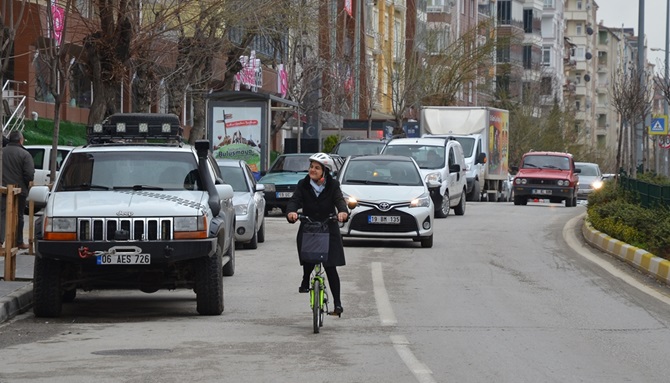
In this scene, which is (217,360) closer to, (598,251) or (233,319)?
(233,319)

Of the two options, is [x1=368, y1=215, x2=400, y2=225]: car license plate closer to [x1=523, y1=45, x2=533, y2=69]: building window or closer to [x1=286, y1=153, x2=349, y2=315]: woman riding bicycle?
[x1=286, y1=153, x2=349, y2=315]: woman riding bicycle

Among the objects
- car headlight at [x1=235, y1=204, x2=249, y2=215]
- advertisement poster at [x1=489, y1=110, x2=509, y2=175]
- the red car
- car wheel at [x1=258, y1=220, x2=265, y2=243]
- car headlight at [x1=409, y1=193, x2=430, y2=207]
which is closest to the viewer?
car headlight at [x1=235, y1=204, x2=249, y2=215]

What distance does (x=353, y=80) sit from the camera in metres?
63.8

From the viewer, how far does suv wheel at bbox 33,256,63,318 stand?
545 inches

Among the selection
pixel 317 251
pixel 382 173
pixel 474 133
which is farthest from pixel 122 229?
pixel 474 133

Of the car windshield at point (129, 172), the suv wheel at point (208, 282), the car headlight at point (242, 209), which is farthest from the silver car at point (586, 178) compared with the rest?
the suv wheel at point (208, 282)

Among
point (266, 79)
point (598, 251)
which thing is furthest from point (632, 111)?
point (598, 251)

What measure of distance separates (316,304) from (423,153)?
2194 cm

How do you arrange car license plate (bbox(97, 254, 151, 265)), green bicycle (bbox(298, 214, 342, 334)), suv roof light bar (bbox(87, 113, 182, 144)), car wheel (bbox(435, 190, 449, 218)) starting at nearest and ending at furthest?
green bicycle (bbox(298, 214, 342, 334)) → car license plate (bbox(97, 254, 151, 265)) → suv roof light bar (bbox(87, 113, 182, 144)) → car wheel (bbox(435, 190, 449, 218))

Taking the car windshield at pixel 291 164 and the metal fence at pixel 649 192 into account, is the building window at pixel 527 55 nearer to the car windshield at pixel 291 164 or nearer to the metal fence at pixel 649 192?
the car windshield at pixel 291 164

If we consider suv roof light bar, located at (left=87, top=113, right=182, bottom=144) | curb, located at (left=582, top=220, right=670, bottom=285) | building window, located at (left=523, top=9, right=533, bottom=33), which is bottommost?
curb, located at (left=582, top=220, right=670, bottom=285)

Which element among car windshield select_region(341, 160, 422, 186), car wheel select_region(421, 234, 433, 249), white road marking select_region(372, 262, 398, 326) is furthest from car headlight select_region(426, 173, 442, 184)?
white road marking select_region(372, 262, 398, 326)

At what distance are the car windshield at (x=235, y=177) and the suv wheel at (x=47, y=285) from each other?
32.7 feet

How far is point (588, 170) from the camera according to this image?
182 ft
